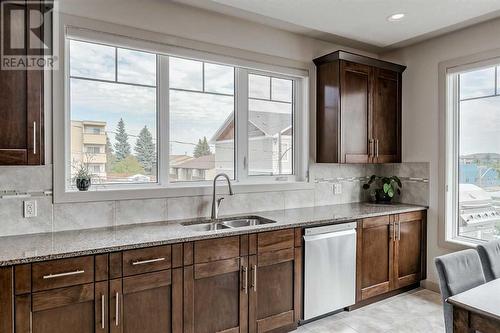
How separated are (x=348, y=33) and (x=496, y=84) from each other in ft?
4.87

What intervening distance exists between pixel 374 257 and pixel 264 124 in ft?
5.55

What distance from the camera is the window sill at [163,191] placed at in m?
2.39

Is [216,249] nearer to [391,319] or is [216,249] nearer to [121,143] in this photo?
[121,143]

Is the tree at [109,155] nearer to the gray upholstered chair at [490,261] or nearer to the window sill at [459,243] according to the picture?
the gray upholstered chair at [490,261]

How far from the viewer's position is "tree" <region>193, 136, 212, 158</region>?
9.93ft

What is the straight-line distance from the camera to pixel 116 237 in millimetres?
2162

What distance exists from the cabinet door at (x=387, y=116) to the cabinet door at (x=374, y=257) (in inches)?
31.0

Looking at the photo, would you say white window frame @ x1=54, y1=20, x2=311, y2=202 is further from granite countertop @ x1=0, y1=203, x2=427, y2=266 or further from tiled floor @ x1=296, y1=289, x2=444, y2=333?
tiled floor @ x1=296, y1=289, x2=444, y2=333

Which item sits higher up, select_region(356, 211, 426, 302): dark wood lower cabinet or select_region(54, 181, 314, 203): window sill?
select_region(54, 181, 314, 203): window sill

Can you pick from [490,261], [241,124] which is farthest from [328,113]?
[490,261]

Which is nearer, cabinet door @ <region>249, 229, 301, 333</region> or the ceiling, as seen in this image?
cabinet door @ <region>249, 229, 301, 333</region>

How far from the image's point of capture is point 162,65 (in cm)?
281

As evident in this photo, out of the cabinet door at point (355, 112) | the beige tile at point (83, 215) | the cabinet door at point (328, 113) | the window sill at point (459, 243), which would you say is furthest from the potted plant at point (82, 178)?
the window sill at point (459, 243)

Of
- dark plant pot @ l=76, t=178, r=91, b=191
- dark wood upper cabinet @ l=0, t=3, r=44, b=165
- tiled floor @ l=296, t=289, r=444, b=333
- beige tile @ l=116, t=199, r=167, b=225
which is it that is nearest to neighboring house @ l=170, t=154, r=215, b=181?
beige tile @ l=116, t=199, r=167, b=225
